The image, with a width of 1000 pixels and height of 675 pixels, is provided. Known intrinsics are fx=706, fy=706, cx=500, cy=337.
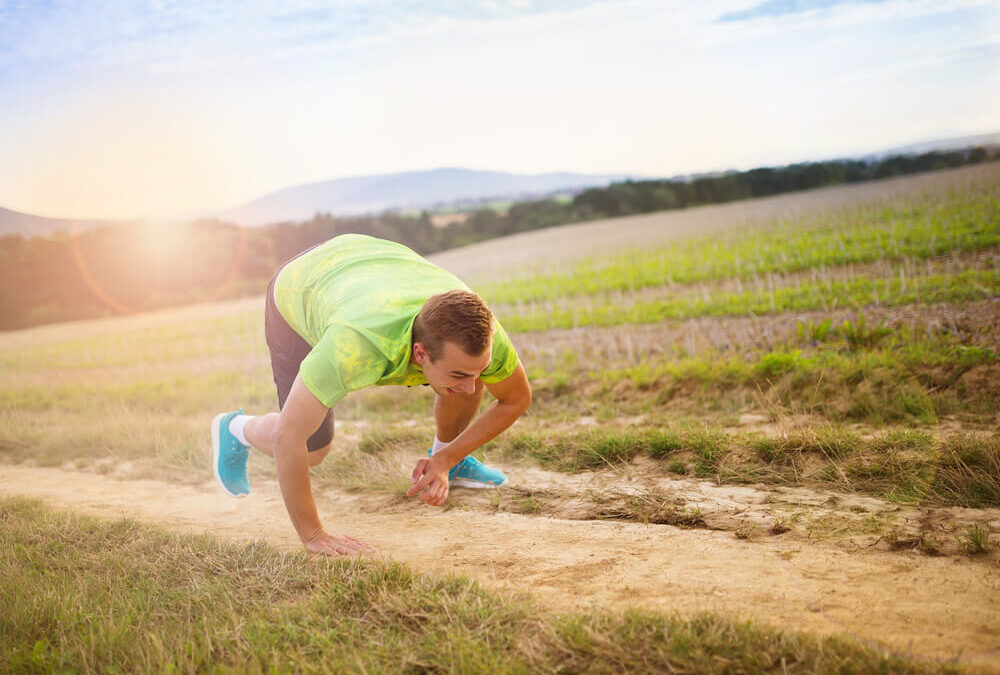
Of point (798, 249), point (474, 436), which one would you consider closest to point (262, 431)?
point (474, 436)

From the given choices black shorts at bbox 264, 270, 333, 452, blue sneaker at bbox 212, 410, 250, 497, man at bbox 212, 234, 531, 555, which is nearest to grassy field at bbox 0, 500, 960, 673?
man at bbox 212, 234, 531, 555

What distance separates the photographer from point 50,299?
789 inches

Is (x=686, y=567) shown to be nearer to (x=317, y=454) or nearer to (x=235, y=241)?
(x=317, y=454)

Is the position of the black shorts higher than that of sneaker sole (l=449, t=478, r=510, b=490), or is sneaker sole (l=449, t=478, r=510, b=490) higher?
the black shorts

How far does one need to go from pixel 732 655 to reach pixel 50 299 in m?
22.3

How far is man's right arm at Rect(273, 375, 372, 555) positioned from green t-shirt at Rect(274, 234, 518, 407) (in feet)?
0.37

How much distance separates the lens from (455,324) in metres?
3.03

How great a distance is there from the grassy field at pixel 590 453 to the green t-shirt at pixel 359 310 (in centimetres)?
97

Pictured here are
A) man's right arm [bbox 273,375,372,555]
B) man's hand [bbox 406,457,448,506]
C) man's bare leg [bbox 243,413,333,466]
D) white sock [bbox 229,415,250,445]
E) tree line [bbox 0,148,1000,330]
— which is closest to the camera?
man's right arm [bbox 273,375,372,555]

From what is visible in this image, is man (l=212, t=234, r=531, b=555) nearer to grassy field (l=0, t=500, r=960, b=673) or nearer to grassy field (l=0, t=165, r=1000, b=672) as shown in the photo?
grassy field (l=0, t=500, r=960, b=673)

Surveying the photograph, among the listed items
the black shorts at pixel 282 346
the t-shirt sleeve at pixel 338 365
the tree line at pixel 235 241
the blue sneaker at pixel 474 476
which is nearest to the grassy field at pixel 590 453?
the blue sneaker at pixel 474 476

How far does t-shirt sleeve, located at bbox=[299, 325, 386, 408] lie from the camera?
3.07m

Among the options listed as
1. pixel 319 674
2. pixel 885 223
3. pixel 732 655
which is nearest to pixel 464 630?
pixel 319 674

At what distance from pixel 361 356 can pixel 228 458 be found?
2.07 meters
